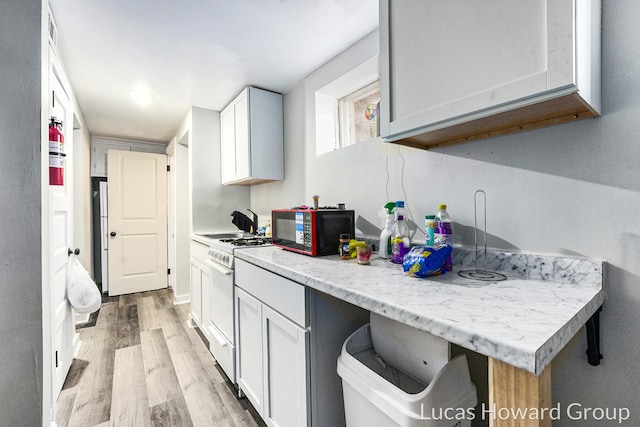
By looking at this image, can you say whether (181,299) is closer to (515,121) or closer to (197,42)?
(197,42)

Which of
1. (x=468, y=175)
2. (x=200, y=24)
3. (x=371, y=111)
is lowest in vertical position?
(x=468, y=175)

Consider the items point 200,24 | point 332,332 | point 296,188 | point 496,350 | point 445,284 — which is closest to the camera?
point 496,350

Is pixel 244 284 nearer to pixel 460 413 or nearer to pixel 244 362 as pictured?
pixel 244 362

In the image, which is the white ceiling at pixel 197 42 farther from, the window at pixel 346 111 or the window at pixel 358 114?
the window at pixel 358 114

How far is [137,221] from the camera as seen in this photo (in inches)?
162

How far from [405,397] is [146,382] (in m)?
1.92

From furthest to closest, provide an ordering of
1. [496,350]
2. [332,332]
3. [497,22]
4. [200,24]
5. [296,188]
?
[296,188], [200,24], [332,332], [497,22], [496,350]

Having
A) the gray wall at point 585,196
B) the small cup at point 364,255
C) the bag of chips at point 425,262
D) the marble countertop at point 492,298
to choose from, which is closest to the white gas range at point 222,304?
the marble countertop at point 492,298

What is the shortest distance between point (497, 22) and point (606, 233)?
2.35 ft

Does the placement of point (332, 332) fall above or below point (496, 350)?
below

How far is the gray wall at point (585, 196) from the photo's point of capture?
851 mm

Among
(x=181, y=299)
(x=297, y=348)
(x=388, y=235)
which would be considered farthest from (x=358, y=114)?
(x=181, y=299)

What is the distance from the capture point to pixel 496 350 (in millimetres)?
544

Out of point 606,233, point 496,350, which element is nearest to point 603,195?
point 606,233
